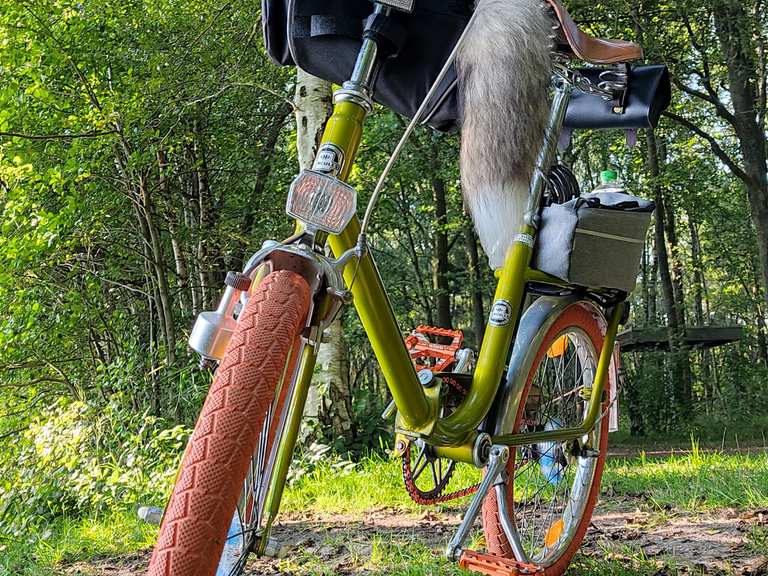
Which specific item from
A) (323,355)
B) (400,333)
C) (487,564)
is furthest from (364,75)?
(323,355)

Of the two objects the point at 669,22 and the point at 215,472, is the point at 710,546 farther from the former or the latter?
the point at 669,22

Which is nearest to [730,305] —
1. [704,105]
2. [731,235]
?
[731,235]

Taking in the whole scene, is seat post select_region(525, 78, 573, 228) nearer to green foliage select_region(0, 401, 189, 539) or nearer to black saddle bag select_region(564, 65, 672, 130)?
black saddle bag select_region(564, 65, 672, 130)

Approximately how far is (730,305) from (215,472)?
61.8ft

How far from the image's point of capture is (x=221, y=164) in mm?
8070

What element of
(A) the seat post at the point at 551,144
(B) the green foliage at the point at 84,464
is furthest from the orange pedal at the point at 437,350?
(B) the green foliage at the point at 84,464

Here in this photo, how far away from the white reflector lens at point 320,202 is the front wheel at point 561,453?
111 cm

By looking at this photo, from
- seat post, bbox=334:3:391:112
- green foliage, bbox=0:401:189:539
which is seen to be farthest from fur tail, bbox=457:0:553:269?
green foliage, bbox=0:401:189:539

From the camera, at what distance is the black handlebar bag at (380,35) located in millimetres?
1535

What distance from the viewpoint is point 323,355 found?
483 centimetres

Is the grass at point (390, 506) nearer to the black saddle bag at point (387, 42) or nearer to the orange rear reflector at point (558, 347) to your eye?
the orange rear reflector at point (558, 347)

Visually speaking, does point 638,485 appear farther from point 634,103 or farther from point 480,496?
point 634,103

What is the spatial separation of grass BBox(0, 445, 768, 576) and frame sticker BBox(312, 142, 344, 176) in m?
1.52

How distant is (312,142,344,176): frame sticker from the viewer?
134 centimetres
